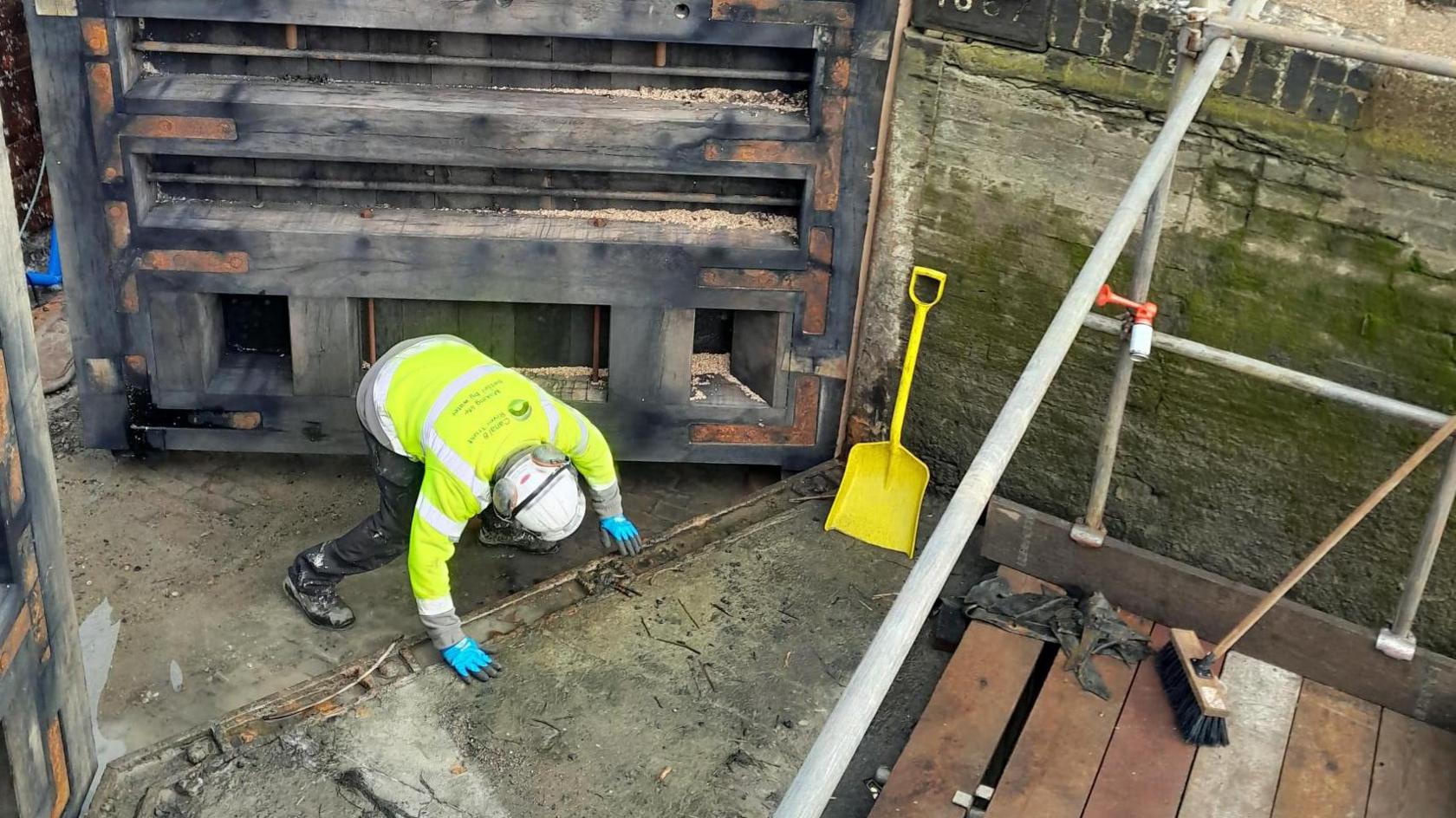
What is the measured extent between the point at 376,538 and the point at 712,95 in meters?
2.15

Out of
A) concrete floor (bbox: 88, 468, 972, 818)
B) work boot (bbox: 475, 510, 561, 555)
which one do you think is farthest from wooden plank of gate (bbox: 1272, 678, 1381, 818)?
work boot (bbox: 475, 510, 561, 555)

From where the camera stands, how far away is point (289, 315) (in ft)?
18.4

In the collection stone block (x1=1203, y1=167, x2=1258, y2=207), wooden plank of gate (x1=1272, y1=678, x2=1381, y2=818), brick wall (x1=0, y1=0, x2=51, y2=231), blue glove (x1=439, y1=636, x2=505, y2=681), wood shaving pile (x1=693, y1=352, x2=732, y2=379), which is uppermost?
stone block (x1=1203, y1=167, x2=1258, y2=207)

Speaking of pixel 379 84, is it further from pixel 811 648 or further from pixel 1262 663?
pixel 1262 663

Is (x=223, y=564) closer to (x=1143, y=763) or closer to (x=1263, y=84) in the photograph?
(x=1143, y=763)

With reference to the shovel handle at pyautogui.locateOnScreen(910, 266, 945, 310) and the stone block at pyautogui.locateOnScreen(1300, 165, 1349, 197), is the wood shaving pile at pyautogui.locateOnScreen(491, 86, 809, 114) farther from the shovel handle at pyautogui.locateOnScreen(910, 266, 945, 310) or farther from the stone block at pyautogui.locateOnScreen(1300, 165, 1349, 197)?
the stone block at pyautogui.locateOnScreen(1300, 165, 1349, 197)

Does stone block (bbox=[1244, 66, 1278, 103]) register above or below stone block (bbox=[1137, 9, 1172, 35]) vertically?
below

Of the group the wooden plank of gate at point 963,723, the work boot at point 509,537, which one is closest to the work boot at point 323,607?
the work boot at point 509,537

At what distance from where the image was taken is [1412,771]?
13.2 feet

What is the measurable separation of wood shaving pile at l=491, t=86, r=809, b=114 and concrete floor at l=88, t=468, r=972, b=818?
1823 millimetres

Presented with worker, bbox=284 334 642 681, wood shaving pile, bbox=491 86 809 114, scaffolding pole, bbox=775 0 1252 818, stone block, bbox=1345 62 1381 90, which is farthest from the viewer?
wood shaving pile, bbox=491 86 809 114

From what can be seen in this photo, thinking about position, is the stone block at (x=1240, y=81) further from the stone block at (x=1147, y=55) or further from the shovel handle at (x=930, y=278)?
the shovel handle at (x=930, y=278)

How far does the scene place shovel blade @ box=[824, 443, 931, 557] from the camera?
18.6 feet

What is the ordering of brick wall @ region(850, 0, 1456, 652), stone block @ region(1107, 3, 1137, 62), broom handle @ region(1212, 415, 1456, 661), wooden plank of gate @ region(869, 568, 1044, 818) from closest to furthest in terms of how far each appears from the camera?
1. broom handle @ region(1212, 415, 1456, 661)
2. wooden plank of gate @ region(869, 568, 1044, 818)
3. brick wall @ region(850, 0, 1456, 652)
4. stone block @ region(1107, 3, 1137, 62)
